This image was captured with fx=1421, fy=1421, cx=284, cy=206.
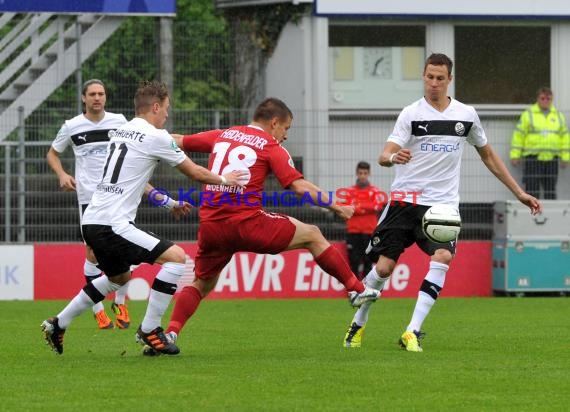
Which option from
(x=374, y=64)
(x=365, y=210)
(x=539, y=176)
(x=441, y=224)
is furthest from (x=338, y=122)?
(x=441, y=224)

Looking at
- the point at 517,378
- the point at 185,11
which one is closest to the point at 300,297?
the point at 517,378

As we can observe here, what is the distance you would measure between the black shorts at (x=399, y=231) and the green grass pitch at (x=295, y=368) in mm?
764

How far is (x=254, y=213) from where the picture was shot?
997 cm

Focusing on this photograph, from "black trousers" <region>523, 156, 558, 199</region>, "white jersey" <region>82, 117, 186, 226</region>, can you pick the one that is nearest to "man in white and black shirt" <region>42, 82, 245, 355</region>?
"white jersey" <region>82, 117, 186, 226</region>

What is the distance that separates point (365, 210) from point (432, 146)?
8.32 metres

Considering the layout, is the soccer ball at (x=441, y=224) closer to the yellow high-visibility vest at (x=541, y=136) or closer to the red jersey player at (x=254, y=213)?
the red jersey player at (x=254, y=213)

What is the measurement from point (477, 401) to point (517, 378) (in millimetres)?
1105

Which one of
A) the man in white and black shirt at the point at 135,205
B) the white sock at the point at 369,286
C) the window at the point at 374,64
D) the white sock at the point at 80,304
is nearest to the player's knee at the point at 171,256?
the man in white and black shirt at the point at 135,205

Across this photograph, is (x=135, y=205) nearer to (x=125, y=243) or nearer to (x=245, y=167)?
(x=125, y=243)

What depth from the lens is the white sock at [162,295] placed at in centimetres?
977

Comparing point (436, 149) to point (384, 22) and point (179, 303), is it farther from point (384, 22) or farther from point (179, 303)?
point (384, 22)

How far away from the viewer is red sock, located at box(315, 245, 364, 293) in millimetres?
10164

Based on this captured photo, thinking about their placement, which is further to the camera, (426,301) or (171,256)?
(426,301)

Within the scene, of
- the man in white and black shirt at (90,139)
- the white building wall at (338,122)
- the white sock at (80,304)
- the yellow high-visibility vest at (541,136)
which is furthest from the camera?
the yellow high-visibility vest at (541,136)
